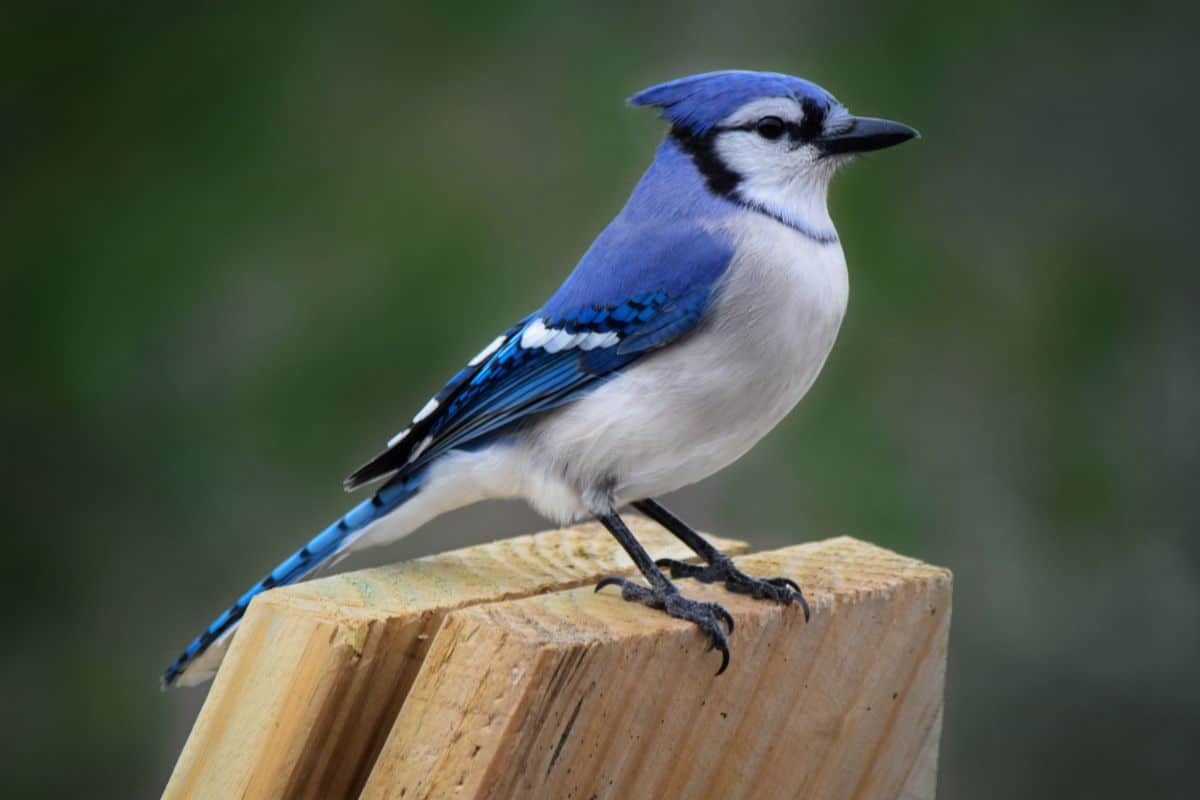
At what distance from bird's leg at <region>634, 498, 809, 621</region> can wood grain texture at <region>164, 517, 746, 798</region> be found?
0.44 metres

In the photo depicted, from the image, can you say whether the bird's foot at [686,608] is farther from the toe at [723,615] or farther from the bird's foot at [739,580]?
the bird's foot at [739,580]

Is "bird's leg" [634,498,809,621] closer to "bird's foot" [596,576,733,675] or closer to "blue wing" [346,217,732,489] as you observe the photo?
"bird's foot" [596,576,733,675]

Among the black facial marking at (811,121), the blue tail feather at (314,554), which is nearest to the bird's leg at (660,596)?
the blue tail feather at (314,554)

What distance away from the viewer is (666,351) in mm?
2320

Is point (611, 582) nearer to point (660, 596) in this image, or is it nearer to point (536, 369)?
point (660, 596)

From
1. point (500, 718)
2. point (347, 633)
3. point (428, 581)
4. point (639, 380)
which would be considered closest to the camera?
point (500, 718)

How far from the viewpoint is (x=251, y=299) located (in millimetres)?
4055

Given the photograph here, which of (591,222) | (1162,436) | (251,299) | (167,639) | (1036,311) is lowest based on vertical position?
(1162,436)

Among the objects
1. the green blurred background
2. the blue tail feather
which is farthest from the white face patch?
the green blurred background

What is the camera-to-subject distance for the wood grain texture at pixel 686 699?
1.66 metres

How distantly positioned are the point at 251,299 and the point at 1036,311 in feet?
7.20

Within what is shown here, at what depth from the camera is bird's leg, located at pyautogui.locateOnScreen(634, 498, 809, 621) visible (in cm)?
208

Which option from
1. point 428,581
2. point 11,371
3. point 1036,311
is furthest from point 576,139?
point 428,581

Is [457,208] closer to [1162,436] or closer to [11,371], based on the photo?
[11,371]
